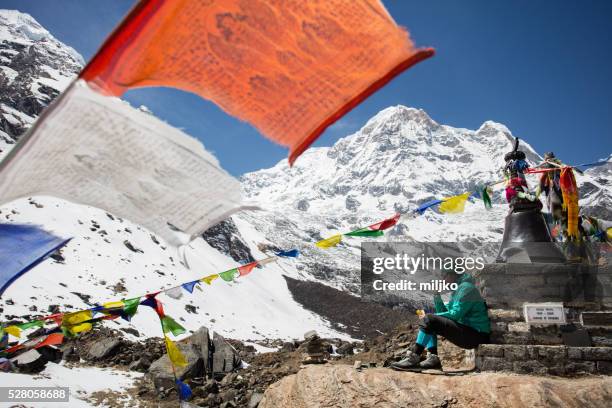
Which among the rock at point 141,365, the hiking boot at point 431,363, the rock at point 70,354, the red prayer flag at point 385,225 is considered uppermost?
the red prayer flag at point 385,225

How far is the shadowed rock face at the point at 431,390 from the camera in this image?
448 cm

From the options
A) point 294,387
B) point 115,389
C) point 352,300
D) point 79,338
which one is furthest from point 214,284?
point 294,387

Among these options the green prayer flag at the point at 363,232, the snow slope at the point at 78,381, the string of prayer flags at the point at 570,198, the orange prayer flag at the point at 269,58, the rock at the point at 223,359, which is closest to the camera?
the orange prayer flag at the point at 269,58

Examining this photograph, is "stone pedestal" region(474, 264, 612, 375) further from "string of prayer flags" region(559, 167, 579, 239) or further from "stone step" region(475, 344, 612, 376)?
"string of prayer flags" region(559, 167, 579, 239)

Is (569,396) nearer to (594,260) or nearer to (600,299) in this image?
(600,299)

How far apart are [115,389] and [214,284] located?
3624cm

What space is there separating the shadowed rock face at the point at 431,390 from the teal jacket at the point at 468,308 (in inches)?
28.5

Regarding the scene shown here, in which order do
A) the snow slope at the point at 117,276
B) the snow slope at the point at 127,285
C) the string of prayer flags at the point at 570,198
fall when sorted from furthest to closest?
the snow slope at the point at 117,276 → the snow slope at the point at 127,285 → the string of prayer flags at the point at 570,198

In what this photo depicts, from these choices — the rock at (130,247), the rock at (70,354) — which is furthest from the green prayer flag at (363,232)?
the rock at (130,247)

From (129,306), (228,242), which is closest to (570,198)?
(129,306)

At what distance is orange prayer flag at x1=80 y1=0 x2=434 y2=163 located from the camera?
6.24ft

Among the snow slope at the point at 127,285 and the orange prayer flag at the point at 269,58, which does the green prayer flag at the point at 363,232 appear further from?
the snow slope at the point at 127,285

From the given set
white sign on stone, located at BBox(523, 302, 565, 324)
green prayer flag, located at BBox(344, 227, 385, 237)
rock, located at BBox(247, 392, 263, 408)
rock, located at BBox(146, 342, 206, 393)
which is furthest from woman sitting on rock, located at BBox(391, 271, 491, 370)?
rock, located at BBox(146, 342, 206, 393)

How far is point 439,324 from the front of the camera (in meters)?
5.37
